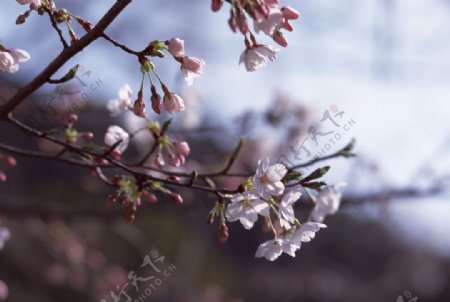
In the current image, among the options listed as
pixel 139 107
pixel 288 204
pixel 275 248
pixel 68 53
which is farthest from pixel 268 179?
pixel 68 53

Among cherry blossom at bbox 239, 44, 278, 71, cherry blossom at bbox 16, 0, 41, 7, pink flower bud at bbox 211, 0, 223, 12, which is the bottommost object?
cherry blossom at bbox 239, 44, 278, 71

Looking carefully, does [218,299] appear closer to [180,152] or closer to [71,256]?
[71,256]

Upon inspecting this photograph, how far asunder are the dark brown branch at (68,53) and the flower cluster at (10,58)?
3.0 inches

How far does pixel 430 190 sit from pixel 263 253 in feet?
6.12

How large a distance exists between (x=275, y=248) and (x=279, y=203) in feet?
0.38

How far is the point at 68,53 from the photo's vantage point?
1297 millimetres

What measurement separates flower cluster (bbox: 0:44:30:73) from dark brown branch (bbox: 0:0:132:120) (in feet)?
0.25

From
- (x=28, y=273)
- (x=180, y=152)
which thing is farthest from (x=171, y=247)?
(x=180, y=152)

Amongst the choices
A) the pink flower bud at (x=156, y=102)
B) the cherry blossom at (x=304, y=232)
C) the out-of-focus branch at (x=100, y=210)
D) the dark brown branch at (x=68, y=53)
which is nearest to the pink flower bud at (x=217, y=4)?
the dark brown branch at (x=68, y=53)

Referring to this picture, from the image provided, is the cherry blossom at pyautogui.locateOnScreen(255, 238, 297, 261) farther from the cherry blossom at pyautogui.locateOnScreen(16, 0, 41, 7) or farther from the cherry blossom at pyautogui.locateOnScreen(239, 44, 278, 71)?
the cherry blossom at pyautogui.locateOnScreen(16, 0, 41, 7)

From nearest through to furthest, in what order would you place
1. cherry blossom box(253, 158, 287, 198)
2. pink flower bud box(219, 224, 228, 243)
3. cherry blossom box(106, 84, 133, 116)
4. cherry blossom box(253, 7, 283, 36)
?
cherry blossom box(253, 7, 283, 36) < cherry blossom box(253, 158, 287, 198) < pink flower bud box(219, 224, 228, 243) < cherry blossom box(106, 84, 133, 116)

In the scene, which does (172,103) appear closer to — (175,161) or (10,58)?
(175,161)

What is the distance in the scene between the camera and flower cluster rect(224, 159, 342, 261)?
1.29 metres

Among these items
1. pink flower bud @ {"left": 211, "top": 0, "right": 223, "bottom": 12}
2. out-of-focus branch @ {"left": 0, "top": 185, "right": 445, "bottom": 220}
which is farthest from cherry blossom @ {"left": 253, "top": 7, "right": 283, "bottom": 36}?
out-of-focus branch @ {"left": 0, "top": 185, "right": 445, "bottom": 220}
